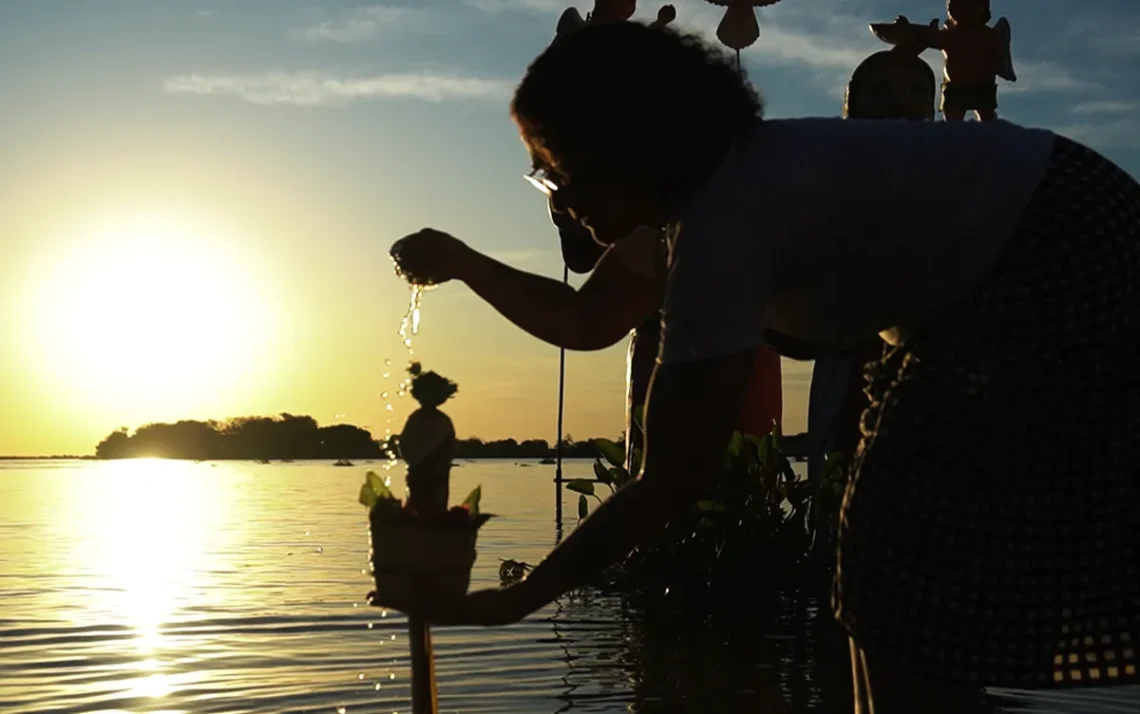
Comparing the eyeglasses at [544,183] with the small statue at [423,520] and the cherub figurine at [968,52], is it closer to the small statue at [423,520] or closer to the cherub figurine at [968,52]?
the small statue at [423,520]

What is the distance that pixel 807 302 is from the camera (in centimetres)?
250

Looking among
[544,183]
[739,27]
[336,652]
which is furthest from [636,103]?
[739,27]

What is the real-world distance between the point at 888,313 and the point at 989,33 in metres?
4.79

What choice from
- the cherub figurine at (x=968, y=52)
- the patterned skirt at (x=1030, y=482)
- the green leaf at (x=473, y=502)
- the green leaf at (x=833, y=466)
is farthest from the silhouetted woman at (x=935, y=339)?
the green leaf at (x=833, y=466)

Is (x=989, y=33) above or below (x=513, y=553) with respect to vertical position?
Result: above

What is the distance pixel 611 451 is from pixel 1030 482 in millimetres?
5843

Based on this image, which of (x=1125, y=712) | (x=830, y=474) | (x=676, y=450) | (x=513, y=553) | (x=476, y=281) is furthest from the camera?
(x=513, y=553)

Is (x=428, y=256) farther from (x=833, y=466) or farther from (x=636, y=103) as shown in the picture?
(x=833, y=466)

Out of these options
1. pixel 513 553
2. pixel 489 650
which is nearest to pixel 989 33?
pixel 489 650

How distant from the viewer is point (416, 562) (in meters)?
2.49

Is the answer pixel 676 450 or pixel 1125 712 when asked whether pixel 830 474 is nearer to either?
pixel 1125 712

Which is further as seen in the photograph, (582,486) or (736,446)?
(582,486)

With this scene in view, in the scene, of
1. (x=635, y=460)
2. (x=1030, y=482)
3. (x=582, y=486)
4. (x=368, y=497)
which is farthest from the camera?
(x=582, y=486)

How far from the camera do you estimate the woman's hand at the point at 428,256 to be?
113 inches
